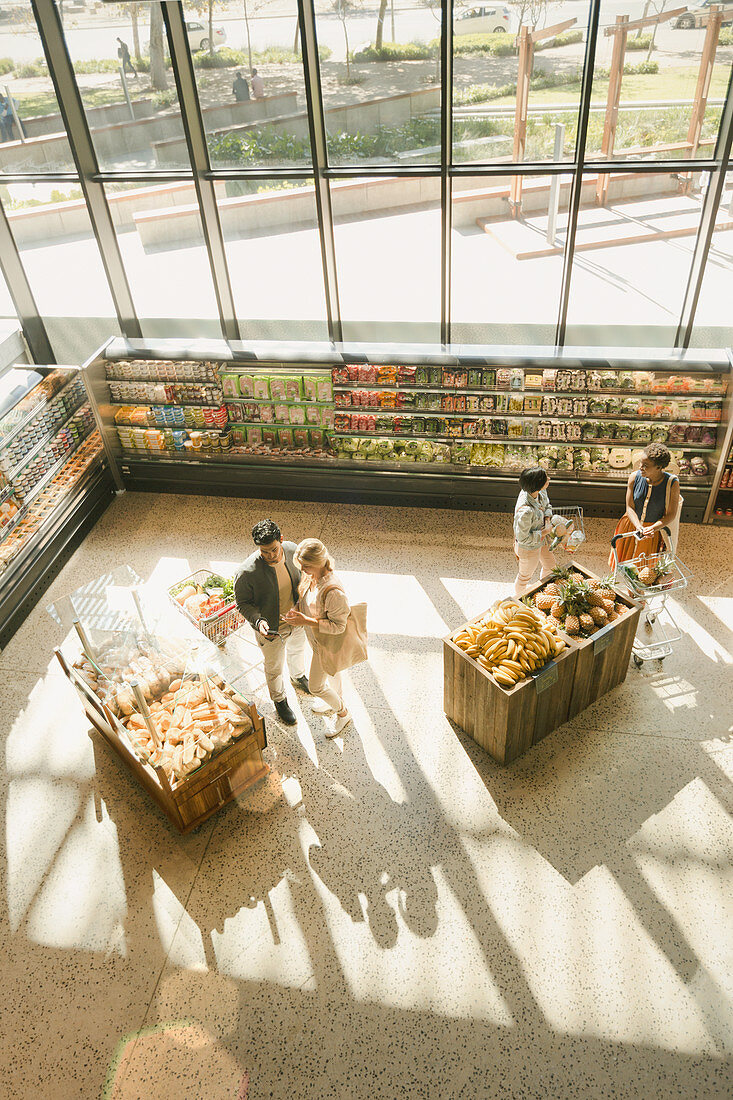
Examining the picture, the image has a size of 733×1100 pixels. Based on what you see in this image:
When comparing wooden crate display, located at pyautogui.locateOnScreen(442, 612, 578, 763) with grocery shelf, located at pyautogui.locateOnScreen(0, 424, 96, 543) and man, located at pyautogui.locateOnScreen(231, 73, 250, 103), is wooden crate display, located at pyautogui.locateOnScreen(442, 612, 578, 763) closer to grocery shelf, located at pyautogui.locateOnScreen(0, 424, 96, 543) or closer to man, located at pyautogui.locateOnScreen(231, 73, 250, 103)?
grocery shelf, located at pyautogui.locateOnScreen(0, 424, 96, 543)

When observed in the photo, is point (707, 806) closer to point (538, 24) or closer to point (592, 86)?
point (592, 86)

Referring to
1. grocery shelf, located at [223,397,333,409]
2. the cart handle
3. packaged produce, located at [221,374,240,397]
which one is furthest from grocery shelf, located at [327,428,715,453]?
the cart handle

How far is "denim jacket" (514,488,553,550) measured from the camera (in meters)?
6.04

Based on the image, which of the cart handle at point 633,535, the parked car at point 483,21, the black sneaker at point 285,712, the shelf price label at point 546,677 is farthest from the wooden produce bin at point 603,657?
the parked car at point 483,21

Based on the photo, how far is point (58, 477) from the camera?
8352mm

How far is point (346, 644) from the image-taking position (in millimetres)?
5371

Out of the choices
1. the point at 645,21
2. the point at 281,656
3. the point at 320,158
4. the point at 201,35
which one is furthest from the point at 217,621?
the point at 645,21

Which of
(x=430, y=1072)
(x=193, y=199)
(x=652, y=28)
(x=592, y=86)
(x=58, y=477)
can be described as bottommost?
(x=430, y=1072)

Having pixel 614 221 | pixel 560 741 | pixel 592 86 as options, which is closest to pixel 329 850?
pixel 560 741

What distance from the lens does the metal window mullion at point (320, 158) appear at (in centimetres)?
693

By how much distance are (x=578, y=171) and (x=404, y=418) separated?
2909 millimetres

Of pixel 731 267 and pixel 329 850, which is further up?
pixel 731 267

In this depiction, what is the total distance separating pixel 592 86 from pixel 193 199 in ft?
13.5

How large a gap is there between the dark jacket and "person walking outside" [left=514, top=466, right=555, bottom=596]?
1.92 metres
